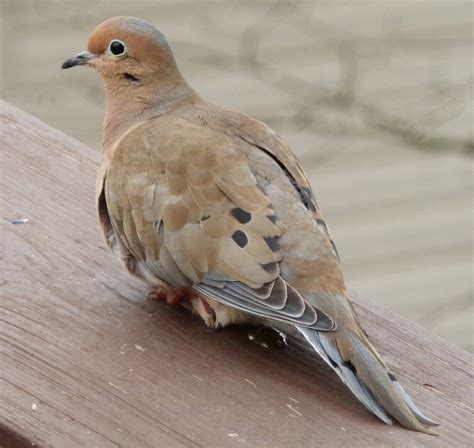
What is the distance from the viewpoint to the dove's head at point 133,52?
3.78 meters

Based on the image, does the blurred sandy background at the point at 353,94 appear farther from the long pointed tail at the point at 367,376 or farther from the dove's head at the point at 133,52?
the long pointed tail at the point at 367,376

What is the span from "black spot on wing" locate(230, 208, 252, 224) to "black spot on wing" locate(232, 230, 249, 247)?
0.09 ft

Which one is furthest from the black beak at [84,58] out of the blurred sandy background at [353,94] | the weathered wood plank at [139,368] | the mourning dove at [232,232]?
the blurred sandy background at [353,94]

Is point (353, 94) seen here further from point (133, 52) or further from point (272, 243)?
point (272, 243)

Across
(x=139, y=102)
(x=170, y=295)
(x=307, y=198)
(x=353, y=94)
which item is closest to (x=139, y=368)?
(x=170, y=295)

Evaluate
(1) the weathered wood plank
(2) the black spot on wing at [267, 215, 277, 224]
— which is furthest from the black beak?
(2) the black spot on wing at [267, 215, 277, 224]

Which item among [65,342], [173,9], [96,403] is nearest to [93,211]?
[65,342]

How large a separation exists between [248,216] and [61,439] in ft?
2.84

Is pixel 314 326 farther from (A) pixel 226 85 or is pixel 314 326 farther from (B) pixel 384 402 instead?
(A) pixel 226 85

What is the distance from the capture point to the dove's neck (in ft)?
12.1

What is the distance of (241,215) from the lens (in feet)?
10.1

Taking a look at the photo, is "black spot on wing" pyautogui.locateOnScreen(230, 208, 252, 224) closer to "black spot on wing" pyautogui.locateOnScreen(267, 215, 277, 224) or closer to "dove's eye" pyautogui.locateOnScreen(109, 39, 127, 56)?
"black spot on wing" pyautogui.locateOnScreen(267, 215, 277, 224)

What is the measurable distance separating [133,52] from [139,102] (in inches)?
6.0

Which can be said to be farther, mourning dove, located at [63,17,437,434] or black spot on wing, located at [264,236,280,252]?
black spot on wing, located at [264,236,280,252]
